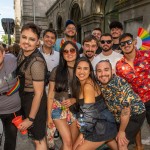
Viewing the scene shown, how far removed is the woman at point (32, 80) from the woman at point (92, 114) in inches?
22.0

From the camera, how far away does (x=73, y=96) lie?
109 inches

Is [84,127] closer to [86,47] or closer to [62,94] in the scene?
[62,94]

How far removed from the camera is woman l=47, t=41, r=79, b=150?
2.73 m

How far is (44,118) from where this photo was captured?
2.69 metres

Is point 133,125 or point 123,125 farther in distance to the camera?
point 133,125

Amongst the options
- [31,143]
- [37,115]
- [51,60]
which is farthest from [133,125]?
[51,60]

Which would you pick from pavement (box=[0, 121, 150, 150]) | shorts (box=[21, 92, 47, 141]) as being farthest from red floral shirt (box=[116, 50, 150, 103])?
shorts (box=[21, 92, 47, 141])

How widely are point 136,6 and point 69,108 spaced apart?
535cm

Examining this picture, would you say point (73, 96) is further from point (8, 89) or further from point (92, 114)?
point (8, 89)

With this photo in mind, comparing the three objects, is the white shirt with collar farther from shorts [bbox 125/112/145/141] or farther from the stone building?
the stone building

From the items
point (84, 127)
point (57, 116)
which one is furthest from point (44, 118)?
point (84, 127)

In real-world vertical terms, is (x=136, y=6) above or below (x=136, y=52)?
above

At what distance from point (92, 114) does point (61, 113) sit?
52 cm

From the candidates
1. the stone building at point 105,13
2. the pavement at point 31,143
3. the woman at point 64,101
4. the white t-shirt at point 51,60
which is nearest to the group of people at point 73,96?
the woman at point 64,101
